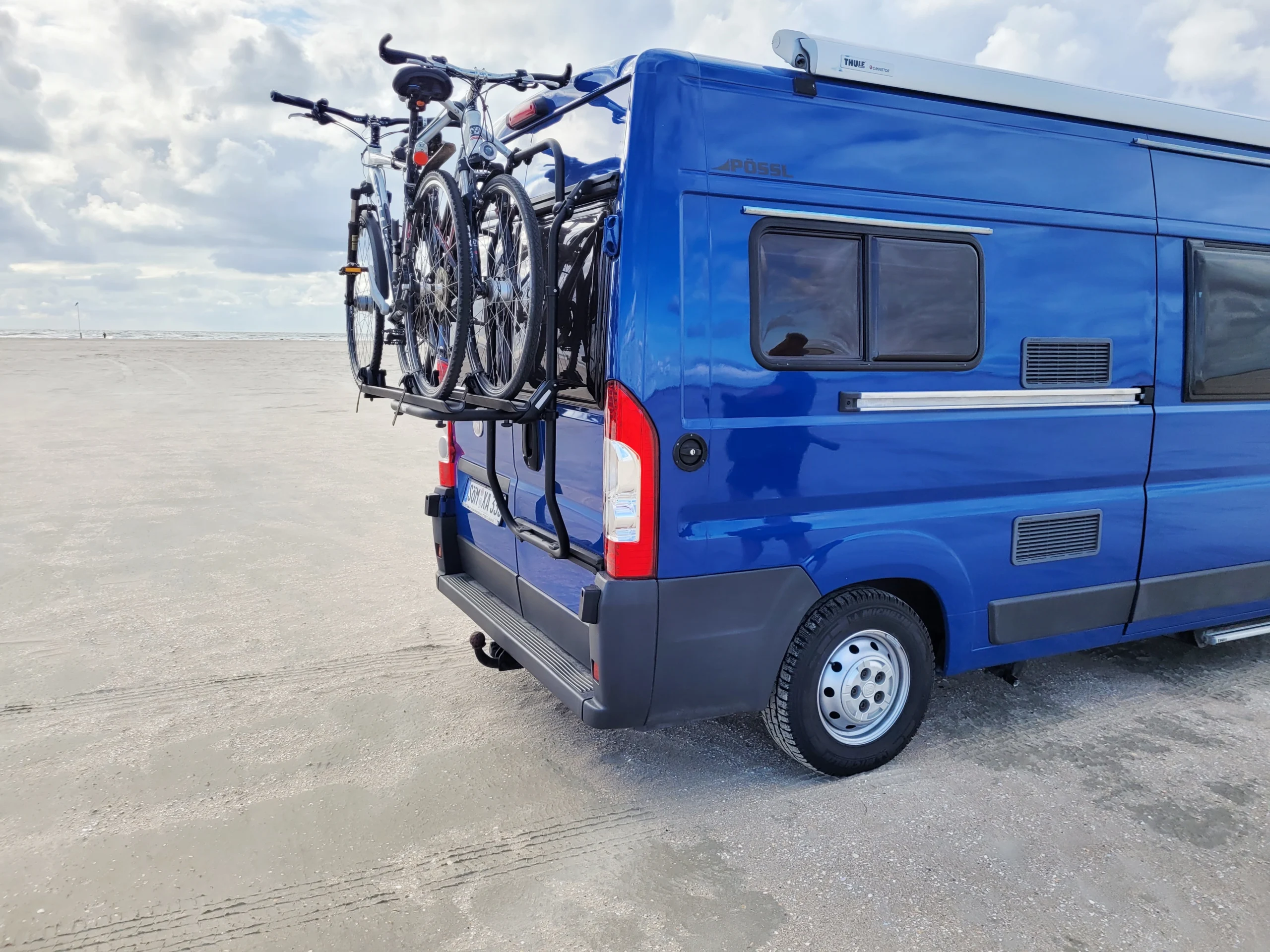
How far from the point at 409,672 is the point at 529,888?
1.95 m

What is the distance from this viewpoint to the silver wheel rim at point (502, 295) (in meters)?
3.59

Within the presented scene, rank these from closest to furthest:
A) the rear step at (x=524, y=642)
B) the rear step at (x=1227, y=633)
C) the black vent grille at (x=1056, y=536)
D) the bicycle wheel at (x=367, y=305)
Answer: the rear step at (x=524, y=642) → the black vent grille at (x=1056, y=536) → the rear step at (x=1227, y=633) → the bicycle wheel at (x=367, y=305)

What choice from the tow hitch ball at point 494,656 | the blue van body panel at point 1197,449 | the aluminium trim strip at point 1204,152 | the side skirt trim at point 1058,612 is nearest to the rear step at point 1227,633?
the blue van body panel at point 1197,449

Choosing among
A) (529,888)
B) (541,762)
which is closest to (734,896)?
(529,888)

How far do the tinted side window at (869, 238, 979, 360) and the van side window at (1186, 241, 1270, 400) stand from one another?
51.7 inches

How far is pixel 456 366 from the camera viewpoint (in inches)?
141

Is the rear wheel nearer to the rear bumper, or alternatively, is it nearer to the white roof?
the rear bumper

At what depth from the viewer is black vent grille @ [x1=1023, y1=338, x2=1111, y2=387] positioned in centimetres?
382

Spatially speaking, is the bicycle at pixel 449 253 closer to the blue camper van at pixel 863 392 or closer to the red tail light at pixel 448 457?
the blue camper van at pixel 863 392

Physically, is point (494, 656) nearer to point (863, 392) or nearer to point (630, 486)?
point (630, 486)

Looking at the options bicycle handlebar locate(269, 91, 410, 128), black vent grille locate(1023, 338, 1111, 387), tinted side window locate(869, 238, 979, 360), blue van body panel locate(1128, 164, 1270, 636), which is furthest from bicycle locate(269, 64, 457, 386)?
blue van body panel locate(1128, 164, 1270, 636)

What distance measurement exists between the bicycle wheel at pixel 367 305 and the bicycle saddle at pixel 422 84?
0.84 metres

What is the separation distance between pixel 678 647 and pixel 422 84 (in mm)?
2736

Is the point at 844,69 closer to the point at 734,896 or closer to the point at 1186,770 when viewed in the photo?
the point at 734,896
